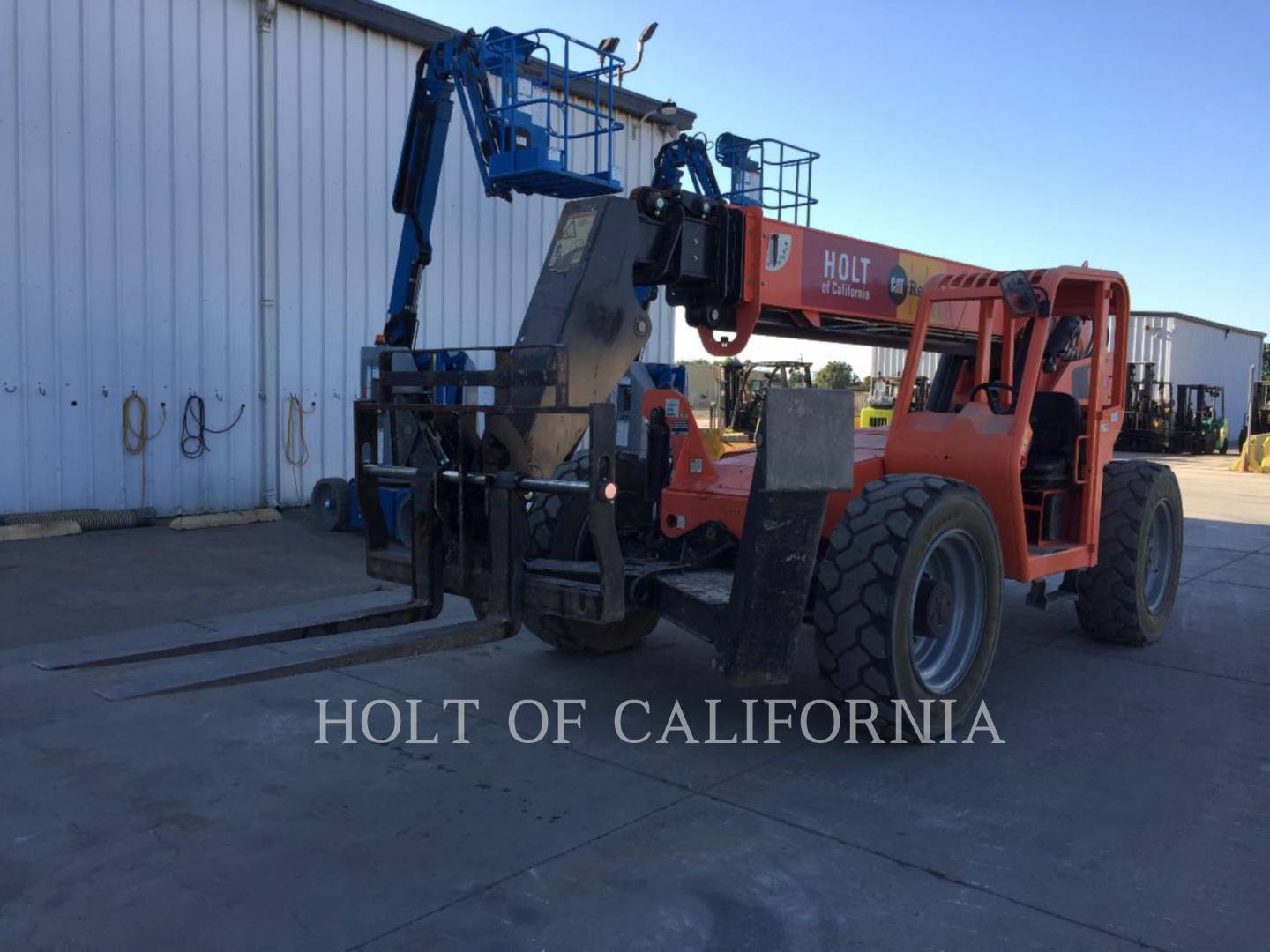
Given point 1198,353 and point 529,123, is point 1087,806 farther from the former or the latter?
point 1198,353

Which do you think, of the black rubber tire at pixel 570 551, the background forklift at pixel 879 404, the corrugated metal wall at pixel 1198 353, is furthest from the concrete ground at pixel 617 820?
the corrugated metal wall at pixel 1198 353

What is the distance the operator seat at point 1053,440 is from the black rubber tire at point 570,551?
2336 millimetres

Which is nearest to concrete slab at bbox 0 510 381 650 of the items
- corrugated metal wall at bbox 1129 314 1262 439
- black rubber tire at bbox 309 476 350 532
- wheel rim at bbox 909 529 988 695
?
black rubber tire at bbox 309 476 350 532

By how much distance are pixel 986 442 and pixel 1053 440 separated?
3.82 ft

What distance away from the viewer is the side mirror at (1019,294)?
18.2 feet

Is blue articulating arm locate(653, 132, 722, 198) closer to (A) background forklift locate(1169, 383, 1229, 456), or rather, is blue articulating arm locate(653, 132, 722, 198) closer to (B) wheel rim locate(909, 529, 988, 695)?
(B) wheel rim locate(909, 529, 988, 695)

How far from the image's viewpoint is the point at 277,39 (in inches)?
476

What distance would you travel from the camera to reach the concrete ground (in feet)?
10.8

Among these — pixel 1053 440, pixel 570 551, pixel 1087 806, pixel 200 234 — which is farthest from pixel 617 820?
pixel 200 234

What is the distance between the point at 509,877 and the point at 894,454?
10.5ft

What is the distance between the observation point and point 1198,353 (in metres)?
40.2

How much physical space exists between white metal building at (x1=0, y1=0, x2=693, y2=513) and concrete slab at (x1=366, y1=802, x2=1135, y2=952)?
351 inches

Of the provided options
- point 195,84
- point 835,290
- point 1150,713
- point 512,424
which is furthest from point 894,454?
point 195,84

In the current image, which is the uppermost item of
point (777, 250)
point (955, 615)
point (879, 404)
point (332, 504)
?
point (777, 250)
